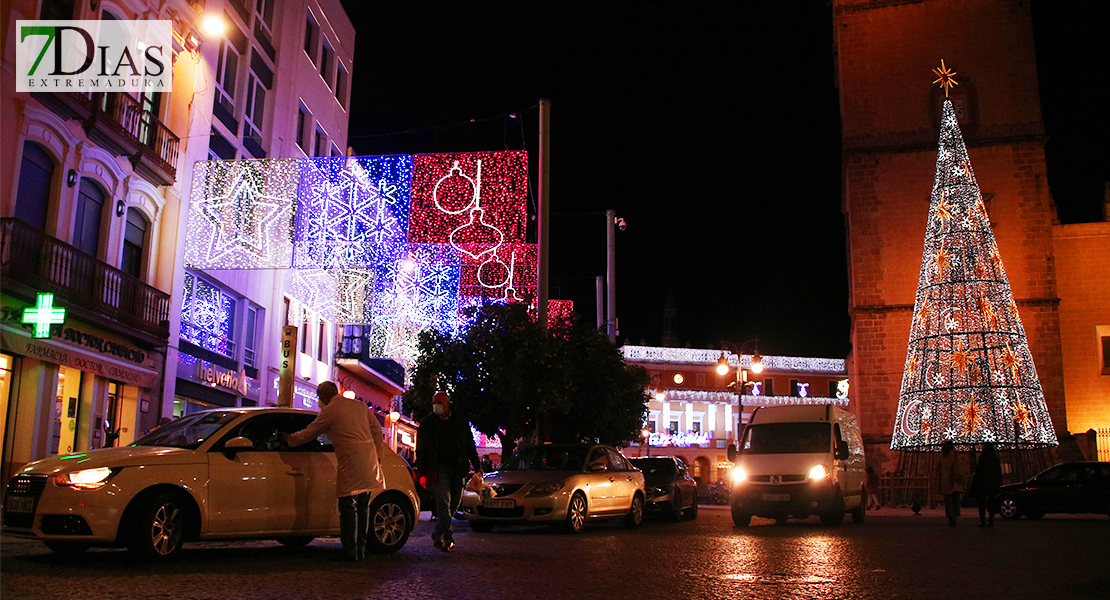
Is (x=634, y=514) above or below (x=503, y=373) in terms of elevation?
below

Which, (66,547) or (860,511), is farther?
(860,511)

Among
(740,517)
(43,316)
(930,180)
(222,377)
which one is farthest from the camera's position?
(930,180)

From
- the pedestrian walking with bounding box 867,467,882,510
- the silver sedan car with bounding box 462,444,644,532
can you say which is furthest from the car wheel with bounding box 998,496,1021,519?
the silver sedan car with bounding box 462,444,644,532

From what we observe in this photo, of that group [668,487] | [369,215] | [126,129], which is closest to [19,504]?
[369,215]

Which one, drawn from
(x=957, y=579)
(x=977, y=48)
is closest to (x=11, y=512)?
(x=957, y=579)

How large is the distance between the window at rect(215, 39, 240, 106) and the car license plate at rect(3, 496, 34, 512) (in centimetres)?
1695

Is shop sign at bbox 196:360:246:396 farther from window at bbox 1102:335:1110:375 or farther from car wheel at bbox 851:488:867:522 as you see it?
window at bbox 1102:335:1110:375

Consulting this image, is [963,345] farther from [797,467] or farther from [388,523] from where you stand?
[388,523]

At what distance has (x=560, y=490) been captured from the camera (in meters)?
13.8

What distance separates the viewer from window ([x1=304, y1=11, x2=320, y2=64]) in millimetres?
29812

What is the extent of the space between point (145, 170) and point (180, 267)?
262cm

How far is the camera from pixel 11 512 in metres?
7.89

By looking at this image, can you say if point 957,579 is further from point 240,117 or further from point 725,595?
point 240,117

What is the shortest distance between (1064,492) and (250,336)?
67.5 feet
